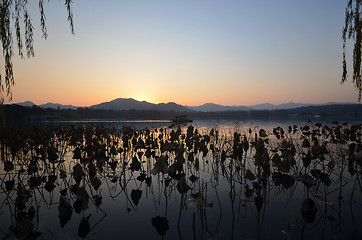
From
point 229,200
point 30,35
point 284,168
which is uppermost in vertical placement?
point 30,35

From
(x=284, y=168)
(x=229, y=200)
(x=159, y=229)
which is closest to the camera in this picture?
(x=159, y=229)

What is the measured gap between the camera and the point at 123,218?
4.30m

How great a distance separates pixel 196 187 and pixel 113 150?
3.86 metres

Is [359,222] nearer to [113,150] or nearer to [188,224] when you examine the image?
[188,224]

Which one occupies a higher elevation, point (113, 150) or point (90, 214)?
point (113, 150)

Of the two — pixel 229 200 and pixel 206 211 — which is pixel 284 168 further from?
pixel 206 211

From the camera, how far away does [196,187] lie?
598cm

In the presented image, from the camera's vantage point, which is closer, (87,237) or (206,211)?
(87,237)

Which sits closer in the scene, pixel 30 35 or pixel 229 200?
pixel 30 35

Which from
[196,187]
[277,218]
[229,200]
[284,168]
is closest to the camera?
[277,218]

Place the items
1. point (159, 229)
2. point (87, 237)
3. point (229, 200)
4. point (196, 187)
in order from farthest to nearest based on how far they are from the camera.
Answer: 1. point (196, 187)
2. point (229, 200)
3. point (159, 229)
4. point (87, 237)

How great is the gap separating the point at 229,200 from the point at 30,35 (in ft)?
18.5

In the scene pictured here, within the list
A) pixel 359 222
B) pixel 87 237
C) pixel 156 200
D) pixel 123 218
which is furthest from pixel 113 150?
pixel 359 222

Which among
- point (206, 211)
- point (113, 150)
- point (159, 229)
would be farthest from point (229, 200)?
point (113, 150)
